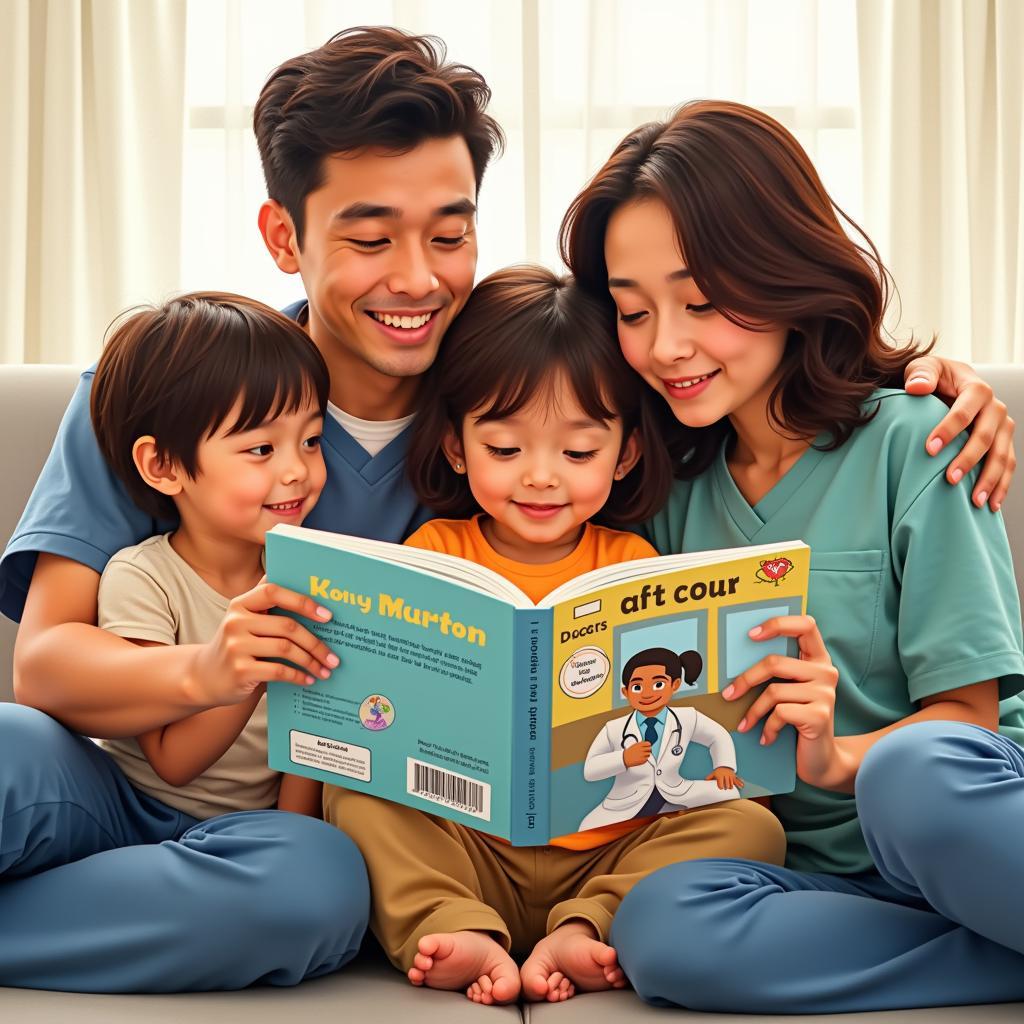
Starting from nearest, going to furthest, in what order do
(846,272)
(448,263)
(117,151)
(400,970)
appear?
(400,970) → (846,272) → (448,263) → (117,151)

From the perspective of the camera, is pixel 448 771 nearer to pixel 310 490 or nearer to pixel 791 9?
pixel 310 490

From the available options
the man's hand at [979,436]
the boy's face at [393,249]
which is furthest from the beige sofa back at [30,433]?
the boy's face at [393,249]

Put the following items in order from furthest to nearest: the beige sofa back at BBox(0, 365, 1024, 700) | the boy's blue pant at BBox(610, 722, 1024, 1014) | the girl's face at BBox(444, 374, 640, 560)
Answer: the beige sofa back at BBox(0, 365, 1024, 700), the girl's face at BBox(444, 374, 640, 560), the boy's blue pant at BBox(610, 722, 1024, 1014)

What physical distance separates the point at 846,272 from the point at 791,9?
1.96 m

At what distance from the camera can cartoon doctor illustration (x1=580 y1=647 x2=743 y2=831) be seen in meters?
1.18

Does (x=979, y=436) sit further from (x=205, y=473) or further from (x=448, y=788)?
(x=205, y=473)

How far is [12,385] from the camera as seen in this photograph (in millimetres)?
1714

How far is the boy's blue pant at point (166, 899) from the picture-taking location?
44.9 inches

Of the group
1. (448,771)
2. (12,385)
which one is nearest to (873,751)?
(448,771)

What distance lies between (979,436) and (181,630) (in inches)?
35.9

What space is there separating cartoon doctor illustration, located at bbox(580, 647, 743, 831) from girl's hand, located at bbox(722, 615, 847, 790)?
4 cm

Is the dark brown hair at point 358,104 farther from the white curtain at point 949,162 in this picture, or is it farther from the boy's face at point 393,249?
the white curtain at point 949,162

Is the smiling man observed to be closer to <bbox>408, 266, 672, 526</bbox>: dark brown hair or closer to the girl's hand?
<bbox>408, 266, 672, 526</bbox>: dark brown hair

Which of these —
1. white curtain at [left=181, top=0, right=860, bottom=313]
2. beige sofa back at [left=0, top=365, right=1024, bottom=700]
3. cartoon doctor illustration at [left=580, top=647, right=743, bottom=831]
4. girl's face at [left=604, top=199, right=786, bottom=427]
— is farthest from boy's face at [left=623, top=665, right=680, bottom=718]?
white curtain at [left=181, top=0, right=860, bottom=313]
